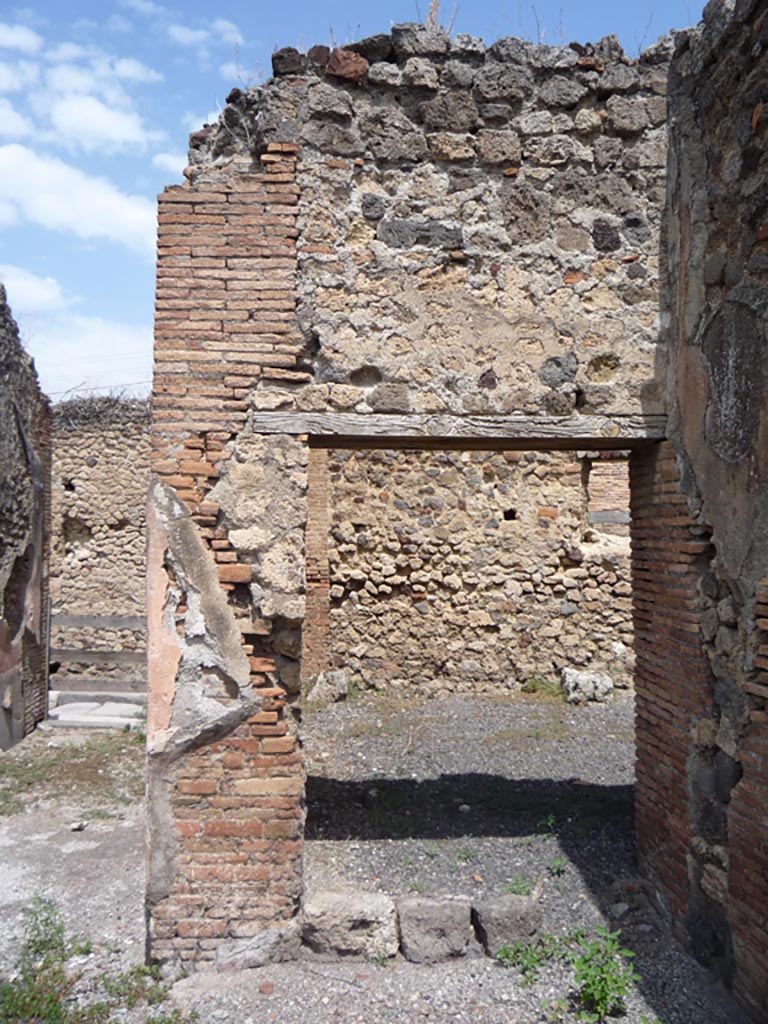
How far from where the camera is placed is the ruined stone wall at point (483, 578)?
10.1 metres

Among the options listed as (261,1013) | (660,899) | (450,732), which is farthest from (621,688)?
(261,1013)

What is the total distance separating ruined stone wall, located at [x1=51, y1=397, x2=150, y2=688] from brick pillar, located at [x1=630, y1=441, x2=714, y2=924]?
8928 mm

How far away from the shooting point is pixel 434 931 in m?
4.15

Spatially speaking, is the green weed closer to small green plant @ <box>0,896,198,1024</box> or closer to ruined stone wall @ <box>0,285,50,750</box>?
ruined stone wall @ <box>0,285,50,750</box>

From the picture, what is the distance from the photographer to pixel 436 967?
13.4 feet

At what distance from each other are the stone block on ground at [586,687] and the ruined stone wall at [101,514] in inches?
253

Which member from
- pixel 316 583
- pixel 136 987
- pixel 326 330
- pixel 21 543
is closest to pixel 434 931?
pixel 136 987

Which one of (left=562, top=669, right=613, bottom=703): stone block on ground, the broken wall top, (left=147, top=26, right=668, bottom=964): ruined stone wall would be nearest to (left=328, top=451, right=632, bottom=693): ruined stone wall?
(left=562, top=669, right=613, bottom=703): stone block on ground

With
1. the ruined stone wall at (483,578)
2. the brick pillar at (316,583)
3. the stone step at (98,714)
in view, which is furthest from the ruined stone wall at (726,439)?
the stone step at (98,714)

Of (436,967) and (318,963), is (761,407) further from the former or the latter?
(318,963)

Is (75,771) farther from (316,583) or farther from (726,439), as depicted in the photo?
(726,439)

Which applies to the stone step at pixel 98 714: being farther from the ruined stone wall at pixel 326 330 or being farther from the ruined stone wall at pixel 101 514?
the ruined stone wall at pixel 326 330

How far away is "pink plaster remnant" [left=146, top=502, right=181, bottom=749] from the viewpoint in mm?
4082

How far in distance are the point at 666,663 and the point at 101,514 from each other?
31.8ft
